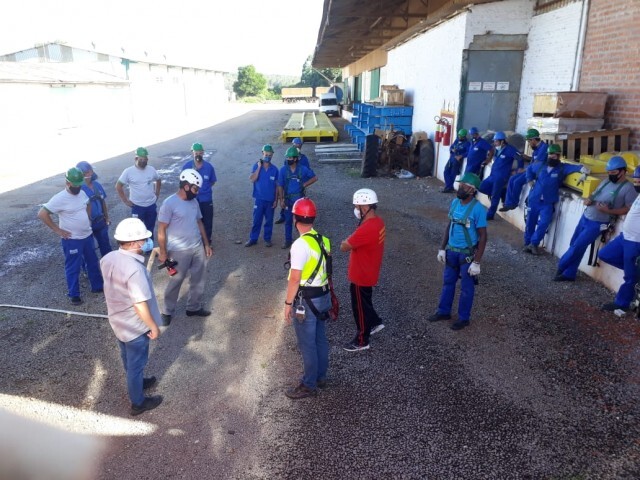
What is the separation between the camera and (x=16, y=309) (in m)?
6.25

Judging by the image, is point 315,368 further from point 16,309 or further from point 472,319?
point 16,309

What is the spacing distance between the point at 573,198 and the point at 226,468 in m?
6.46

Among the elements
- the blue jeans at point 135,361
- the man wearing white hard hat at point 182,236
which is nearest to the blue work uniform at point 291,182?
the man wearing white hard hat at point 182,236

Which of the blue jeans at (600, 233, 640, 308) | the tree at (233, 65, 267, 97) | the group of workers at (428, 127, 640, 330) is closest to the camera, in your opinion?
the group of workers at (428, 127, 640, 330)

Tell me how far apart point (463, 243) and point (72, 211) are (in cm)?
487

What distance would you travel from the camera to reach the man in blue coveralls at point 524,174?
8.02 metres

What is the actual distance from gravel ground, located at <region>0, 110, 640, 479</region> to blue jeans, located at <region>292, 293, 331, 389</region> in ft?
0.80

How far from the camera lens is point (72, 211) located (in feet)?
19.9

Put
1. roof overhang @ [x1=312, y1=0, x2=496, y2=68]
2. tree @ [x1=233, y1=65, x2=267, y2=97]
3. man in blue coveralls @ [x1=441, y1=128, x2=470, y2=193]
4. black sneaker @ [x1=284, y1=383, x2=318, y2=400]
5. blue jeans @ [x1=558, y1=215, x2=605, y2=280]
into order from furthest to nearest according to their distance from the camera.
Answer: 1. tree @ [x1=233, y1=65, x2=267, y2=97]
2. roof overhang @ [x1=312, y1=0, x2=496, y2=68]
3. man in blue coveralls @ [x1=441, y1=128, x2=470, y2=193]
4. blue jeans @ [x1=558, y1=215, x2=605, y2=280]
5. black sneaker @ [x1=284, y1=383, x2=318, y2=400]

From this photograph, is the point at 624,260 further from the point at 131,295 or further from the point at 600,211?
the point at 131,295

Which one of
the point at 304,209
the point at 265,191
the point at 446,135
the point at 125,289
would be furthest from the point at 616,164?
the point at 446,135

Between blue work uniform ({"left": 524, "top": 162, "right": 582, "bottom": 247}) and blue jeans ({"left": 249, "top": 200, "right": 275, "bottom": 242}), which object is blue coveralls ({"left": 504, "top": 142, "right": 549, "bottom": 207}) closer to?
blue work uniform ({"left": 524, "top": 162, "right": 582, "bottom": 247})

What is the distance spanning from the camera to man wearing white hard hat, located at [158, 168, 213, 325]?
5.34 metres

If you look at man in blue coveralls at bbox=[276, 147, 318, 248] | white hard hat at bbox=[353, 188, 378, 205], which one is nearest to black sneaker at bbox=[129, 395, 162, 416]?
white hard hat at bbox=[353, 188, 378, 205]
